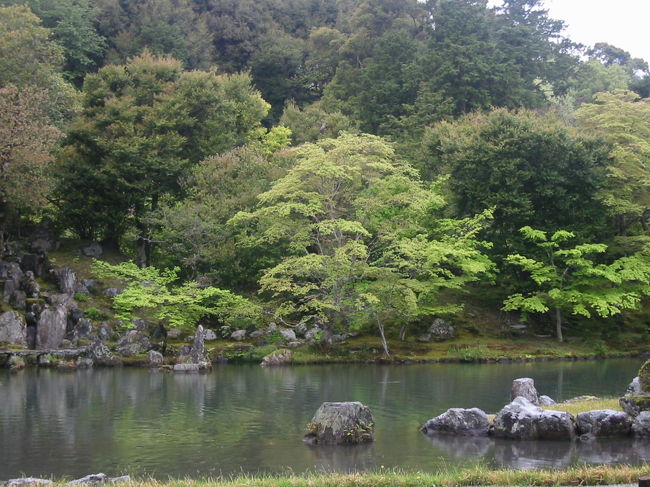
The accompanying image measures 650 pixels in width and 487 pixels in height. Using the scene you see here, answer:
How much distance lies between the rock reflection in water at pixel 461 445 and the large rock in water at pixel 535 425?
44 cm

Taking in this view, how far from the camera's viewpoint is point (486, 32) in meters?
43.4

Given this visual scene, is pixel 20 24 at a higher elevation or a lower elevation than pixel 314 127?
higher

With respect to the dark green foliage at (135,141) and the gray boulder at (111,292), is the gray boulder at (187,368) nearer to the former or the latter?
the gray boulder at (111,292)

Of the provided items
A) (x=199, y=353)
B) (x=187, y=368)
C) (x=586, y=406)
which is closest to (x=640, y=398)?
(x=586, y=406)

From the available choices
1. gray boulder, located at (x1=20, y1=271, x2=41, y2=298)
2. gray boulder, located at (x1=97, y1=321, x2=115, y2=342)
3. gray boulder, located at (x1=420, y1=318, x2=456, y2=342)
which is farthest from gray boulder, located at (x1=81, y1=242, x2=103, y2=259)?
gray boulder, located at (x1=420, y1=318, x2=456, y2=342)

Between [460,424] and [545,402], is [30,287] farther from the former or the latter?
[545,402]

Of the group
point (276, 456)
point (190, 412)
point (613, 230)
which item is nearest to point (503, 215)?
point (613, 230)

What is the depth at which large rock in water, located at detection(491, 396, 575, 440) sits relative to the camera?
1261 cm

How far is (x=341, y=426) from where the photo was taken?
497 inches

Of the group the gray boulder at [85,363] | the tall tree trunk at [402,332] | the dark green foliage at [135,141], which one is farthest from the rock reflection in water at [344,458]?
the dark green foliage at [135,141]

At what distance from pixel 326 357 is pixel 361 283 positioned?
342 centimetres

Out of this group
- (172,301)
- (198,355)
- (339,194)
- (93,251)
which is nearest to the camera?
(198,355)

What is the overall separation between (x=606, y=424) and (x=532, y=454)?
7.10ft

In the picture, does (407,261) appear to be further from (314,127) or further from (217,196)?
(314,127)
